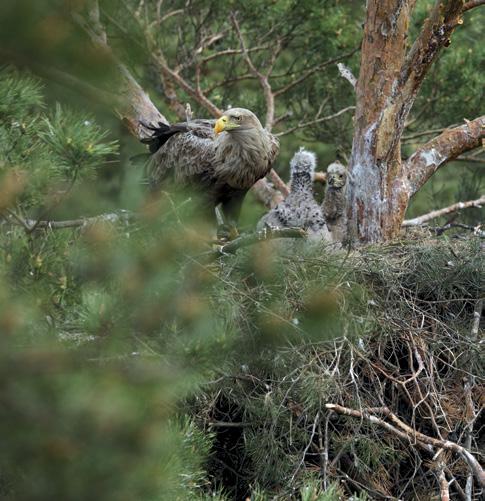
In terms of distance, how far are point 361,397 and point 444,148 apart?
2723 millimetres

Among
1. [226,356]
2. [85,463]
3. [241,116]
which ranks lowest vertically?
[241,116]

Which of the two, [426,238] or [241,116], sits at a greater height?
[241,116]

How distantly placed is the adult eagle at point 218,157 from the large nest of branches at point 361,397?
1.63 metres

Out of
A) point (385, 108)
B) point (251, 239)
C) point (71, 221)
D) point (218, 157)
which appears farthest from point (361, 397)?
point (218, 157)

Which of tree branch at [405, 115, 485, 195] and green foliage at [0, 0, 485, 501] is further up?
green foliage at [0, 0, 485, 501]

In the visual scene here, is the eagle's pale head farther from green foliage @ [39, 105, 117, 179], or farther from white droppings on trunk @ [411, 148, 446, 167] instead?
green foliage @ [39, 105, 117, 179]

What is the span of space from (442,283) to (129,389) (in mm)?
3629

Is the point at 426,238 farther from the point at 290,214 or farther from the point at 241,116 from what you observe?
the point at 241,116

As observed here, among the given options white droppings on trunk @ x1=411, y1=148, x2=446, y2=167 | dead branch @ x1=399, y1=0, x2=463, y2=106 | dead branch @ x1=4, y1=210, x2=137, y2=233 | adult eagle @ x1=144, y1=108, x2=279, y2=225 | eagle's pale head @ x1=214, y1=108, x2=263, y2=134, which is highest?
dead branch @ x1=4, y1=210, x2=137, y2=233

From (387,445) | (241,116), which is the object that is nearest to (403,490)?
(387,445)

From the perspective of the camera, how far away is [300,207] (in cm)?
707

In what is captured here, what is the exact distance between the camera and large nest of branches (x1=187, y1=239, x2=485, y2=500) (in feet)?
16.0

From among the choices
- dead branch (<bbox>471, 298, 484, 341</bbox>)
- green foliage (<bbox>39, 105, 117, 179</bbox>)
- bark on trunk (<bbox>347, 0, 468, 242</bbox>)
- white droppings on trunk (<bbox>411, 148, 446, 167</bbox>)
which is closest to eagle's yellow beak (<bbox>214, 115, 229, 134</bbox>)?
bark on trunk (<bbox>347, 0, 468, 242</bbox>)

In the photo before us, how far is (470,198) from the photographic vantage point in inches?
402
